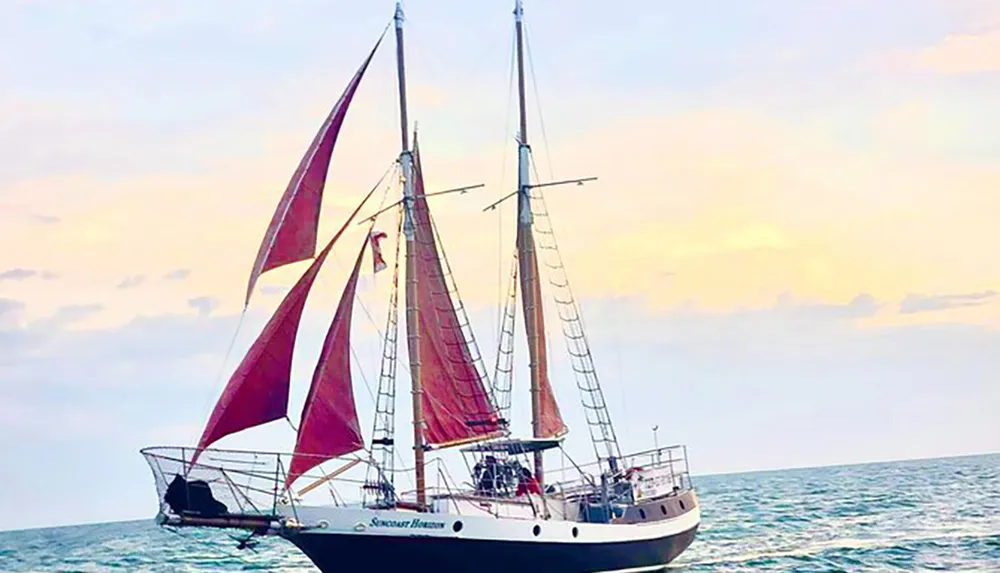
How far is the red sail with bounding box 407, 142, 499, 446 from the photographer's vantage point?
44750 mm

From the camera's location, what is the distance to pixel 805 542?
62906 mm

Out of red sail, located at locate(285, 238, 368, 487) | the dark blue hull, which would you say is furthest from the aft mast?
red sail, located at locate(285, 238, 368, 487)

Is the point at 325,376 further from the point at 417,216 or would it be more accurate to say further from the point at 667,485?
the point at 667,485

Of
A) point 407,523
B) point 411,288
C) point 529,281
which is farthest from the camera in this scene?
point 529,281

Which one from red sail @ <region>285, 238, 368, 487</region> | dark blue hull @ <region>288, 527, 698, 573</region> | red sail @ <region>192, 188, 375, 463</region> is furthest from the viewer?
dark blue hull @ <region>288, 527, 698, 573</region>

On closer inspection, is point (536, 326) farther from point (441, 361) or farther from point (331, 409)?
point (331, 409)

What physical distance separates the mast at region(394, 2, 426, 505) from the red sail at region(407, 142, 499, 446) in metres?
0.32

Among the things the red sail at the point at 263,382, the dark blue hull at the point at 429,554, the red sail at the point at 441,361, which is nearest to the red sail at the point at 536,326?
the red sail at the point at 441,361

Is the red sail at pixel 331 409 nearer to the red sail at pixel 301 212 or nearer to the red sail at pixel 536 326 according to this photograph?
the red sail at pixel 301 212

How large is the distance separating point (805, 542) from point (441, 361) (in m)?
24.9

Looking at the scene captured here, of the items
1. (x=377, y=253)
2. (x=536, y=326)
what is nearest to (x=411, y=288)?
(x=377, y=253)

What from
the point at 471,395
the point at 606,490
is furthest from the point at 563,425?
the point at 471,395

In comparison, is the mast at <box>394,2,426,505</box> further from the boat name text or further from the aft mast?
the aft mast

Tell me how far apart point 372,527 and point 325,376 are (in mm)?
4481
